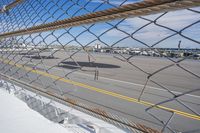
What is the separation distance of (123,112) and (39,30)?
12.1 ft

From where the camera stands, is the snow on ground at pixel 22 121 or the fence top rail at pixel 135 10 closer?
the fence top rail at pixel 135 10

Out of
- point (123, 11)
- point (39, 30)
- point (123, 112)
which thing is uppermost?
point (123, 11)

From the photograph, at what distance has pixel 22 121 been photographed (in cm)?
132

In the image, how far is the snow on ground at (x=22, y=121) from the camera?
122 centimetres

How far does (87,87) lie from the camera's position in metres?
7.64

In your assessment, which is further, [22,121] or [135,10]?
[22,121]

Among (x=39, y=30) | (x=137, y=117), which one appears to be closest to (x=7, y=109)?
(x=39, y=30)

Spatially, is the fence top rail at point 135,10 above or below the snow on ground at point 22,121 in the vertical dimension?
above

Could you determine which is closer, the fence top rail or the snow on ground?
the fence top rail

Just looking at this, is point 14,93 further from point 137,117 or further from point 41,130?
point 137,117

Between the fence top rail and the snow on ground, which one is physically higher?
the fence top rail

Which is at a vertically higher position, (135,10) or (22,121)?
(135,10)

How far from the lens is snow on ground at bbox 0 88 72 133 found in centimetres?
122

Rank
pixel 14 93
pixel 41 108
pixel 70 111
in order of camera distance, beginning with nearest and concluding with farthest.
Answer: pixel 70 111
pixel 41 108
pixel 14 93
